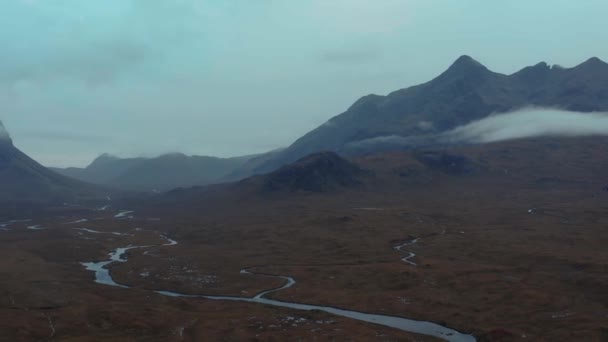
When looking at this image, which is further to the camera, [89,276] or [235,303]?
[89,276]

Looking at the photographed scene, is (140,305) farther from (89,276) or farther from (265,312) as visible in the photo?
(89,276)

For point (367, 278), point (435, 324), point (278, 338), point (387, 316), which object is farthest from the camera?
point (367, 278)

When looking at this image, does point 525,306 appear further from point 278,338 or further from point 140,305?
point 140,305

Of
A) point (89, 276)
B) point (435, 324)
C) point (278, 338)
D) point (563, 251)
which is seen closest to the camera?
point (278, 338)

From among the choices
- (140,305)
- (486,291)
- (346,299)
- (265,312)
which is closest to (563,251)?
(486,291)

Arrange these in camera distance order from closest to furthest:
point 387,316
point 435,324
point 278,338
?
point 278,338 → point 435,324 → point 387,316

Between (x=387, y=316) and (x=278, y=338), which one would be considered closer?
(x=278, y=338)

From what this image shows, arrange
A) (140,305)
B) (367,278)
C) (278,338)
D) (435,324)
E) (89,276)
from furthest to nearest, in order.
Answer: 1. (89,276)
2. (367,278)
3. (140,305)
4. (435,324)
5. (278,338)

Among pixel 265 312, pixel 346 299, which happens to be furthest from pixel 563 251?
pixel 265 312

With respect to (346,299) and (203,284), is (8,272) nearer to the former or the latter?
(203,284)
